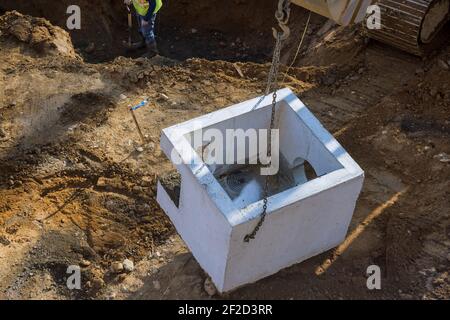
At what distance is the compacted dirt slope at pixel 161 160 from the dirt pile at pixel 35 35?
20mm

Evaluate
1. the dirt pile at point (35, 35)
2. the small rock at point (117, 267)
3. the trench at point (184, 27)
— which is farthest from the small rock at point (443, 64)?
the dirt pile at point (35, 35)

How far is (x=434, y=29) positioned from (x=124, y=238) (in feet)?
16.6

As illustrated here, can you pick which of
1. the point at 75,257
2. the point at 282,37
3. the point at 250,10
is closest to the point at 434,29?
the point at 250,10

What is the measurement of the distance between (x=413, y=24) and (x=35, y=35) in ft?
17.3

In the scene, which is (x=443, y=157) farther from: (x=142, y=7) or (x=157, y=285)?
(x=142, y=7)

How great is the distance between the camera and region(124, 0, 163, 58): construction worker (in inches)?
368

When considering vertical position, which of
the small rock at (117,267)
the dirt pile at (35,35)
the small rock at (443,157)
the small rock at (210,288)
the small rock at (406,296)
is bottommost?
the small rock at (117,267)

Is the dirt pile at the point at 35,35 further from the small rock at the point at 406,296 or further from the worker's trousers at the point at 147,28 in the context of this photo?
the small rock at the point at 406,296

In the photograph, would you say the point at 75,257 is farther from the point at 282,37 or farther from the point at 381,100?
the point at 381,100

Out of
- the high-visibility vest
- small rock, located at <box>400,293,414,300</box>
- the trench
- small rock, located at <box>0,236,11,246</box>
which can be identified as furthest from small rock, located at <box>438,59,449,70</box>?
small rock, located at <box>0,236,11,246</box>

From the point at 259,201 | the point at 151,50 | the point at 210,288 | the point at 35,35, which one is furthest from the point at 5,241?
the point at 151,50

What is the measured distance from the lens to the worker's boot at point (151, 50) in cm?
987

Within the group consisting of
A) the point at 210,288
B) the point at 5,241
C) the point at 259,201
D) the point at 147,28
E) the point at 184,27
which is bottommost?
the point at 5,241

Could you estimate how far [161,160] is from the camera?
7238 mm
